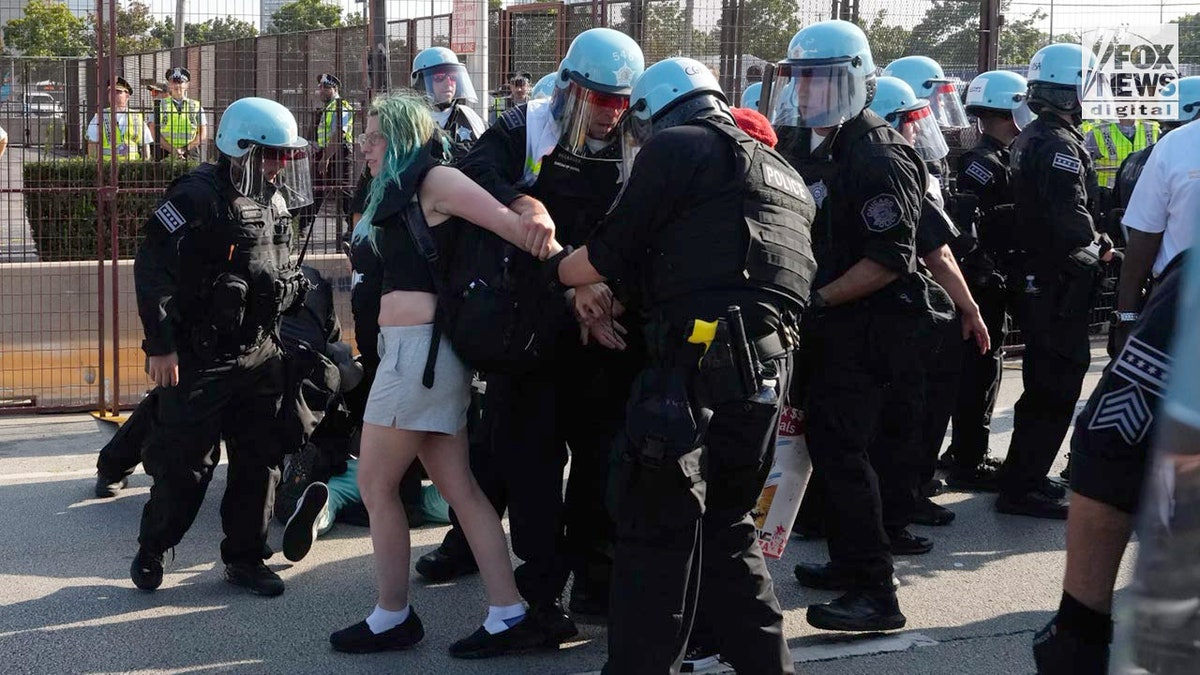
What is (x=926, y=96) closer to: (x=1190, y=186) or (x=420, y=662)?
(x=1190, y=186)

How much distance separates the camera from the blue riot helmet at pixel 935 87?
720 cm

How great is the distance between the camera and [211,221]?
4.93m

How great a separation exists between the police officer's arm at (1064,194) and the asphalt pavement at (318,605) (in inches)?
52.0

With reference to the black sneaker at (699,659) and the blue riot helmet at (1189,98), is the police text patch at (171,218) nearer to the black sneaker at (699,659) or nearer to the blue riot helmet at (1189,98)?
the black sneaker at (699,659)

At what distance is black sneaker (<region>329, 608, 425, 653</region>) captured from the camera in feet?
14.7

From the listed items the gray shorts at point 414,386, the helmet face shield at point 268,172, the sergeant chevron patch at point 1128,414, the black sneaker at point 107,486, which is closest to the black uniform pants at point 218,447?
the helmet face shield at point 268,172

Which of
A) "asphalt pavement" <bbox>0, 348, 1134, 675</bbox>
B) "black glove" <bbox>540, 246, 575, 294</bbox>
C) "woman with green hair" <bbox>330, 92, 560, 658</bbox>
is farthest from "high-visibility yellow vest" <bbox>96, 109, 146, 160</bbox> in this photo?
"black glove" <bbox>540, 246, 575, 294</bbox>

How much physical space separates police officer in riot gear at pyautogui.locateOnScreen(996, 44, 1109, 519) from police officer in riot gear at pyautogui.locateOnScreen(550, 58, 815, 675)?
2.80 meters

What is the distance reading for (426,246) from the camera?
14.0 ft

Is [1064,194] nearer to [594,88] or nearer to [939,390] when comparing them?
[939,390]

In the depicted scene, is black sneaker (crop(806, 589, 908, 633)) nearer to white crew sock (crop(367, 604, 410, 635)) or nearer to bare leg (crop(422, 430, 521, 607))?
bare leg (crop(422, 430, 521, 607))

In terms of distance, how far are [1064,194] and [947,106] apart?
1.32 m

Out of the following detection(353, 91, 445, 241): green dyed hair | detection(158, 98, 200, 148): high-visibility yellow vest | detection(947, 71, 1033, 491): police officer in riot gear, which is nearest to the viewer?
detection(353, 91, 445, 241): green dyed hair

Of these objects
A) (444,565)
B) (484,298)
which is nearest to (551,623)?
(444,565)
